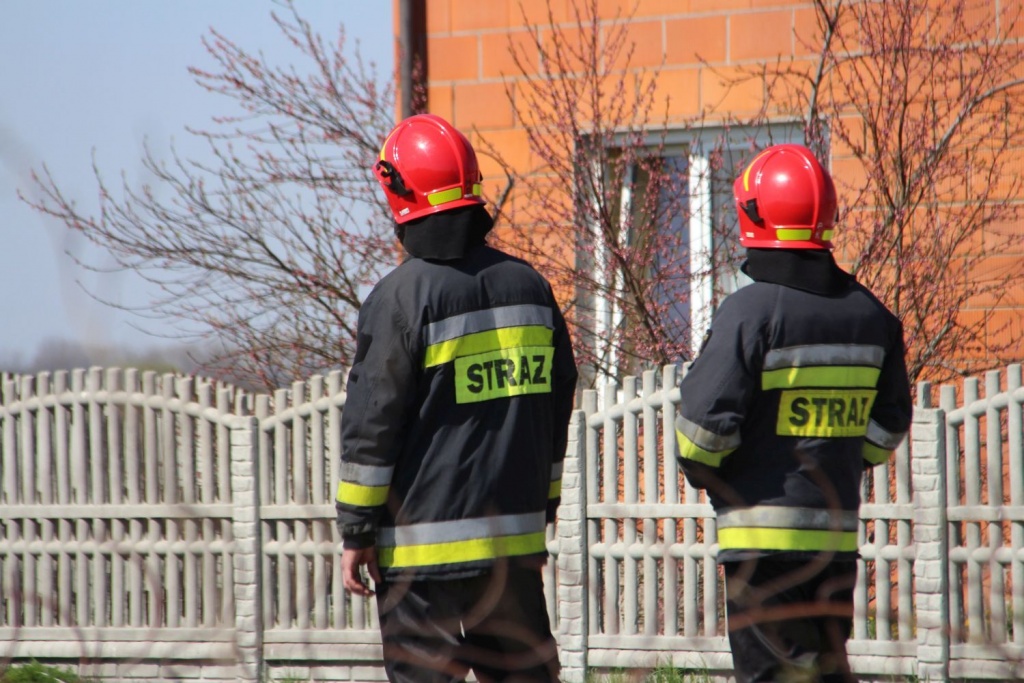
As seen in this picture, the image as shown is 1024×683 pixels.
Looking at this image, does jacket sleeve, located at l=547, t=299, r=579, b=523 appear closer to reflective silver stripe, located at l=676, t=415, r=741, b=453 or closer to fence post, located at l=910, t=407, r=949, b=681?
reflective silver stripe, located at l=676, t=415, r=741, b=453

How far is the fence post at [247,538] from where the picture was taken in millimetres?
5414

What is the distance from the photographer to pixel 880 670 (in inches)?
194

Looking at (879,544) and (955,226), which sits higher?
(955,226)

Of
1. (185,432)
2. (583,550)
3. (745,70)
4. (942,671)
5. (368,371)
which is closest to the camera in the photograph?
(368,371)

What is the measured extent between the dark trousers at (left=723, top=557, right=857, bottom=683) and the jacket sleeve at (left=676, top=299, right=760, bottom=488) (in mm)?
290

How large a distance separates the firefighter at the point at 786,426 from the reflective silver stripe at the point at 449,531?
1.69 feet

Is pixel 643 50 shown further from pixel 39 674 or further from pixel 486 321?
pixel 39 674

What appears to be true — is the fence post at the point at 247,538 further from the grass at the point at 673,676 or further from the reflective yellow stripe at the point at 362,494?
the reflective yellow stripe at the point at 362,494

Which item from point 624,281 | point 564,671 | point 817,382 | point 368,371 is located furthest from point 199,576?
point 817,382

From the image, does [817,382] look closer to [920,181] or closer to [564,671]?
[564,671]

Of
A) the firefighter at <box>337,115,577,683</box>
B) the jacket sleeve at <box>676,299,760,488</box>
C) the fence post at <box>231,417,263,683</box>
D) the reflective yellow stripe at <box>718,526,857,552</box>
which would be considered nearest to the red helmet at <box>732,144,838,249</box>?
the jacket sleeve at <box>676,299,760,488</box>

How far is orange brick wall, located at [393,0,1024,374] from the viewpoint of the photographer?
6836mm

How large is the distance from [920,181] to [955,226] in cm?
29

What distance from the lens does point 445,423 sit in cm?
305
